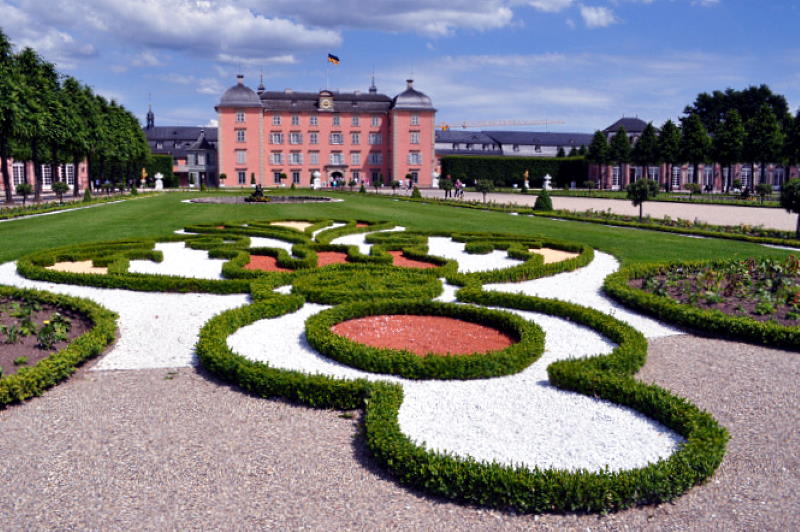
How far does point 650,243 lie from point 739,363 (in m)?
9.60

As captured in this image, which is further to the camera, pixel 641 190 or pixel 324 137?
pixel 324 137

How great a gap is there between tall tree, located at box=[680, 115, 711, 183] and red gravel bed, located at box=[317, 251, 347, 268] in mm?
52877

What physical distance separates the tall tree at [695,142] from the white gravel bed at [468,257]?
49555 millimetres

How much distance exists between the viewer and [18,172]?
179ft

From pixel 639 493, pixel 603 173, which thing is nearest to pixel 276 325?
pixel 639 493

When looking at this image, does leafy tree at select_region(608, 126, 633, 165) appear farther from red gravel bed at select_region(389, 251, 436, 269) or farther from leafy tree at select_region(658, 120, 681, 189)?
red gravel bed at select_region(389, 251, 436, 269)

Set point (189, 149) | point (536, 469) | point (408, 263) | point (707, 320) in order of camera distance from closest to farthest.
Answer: point (536, 469) < point (707, 320) < point (408, 263) < point (189, 149)

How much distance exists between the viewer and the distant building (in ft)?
259

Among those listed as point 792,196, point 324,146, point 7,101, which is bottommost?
point 792,196

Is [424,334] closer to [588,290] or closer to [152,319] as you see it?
[152,319]

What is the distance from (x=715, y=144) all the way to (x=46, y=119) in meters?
53.8

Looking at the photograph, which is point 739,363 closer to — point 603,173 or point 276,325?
point 276,325

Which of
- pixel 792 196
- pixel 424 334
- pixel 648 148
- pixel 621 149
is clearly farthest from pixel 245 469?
pixel 621 149

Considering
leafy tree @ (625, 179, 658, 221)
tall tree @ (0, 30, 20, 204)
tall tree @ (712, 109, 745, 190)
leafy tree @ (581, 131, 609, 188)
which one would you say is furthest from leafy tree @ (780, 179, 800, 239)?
leafy tree @ (581, 131, 609, 188)
